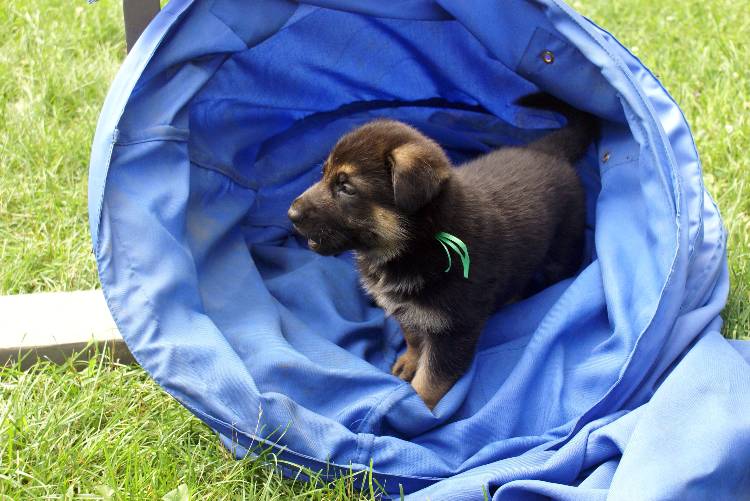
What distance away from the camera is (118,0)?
5508 millimetres

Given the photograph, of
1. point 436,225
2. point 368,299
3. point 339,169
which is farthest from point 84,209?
point 436,225

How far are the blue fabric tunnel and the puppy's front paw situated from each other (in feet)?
0.22

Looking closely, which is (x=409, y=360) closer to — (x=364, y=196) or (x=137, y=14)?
(x=364, y=196)

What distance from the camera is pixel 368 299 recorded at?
373 centimetres

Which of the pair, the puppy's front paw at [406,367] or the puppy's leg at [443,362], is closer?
the puppy's leg at [443,362]

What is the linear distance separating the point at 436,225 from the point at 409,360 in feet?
2.28

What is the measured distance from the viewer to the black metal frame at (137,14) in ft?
10.5

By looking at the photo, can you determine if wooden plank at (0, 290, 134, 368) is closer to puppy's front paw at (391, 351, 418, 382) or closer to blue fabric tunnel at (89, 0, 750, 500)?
blue fabric tunnel at (89, 0, 750, 500)

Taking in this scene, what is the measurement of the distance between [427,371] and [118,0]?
3695 mm

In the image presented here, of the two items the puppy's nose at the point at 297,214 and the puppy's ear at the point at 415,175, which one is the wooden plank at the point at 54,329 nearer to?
the puppy's nose at the point at 297,214

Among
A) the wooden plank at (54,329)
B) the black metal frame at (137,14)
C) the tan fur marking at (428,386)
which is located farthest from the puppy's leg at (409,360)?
the black metal frame at (137,14)

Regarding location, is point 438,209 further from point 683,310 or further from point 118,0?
point 118,0

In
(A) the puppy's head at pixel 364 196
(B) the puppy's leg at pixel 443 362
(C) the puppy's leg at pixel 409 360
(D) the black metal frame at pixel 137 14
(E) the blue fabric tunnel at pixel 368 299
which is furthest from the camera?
(C) the puppy's leg at pixel 409 360

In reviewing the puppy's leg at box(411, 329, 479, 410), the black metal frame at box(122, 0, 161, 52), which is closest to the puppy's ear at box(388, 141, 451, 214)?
the puppy's leg at box(411, 329, 479, 410)
